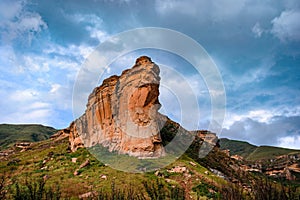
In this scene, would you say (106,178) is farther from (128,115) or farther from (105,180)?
(128,115)

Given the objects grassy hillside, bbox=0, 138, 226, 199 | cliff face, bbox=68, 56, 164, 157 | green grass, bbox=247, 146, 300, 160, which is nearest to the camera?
grassy hillside, bbox=0, 138, 226, 199

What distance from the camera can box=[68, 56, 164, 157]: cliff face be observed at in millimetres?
51469

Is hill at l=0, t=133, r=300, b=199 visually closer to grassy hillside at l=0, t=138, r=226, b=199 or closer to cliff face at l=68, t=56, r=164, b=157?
grassy hillside at l=0, t=138, r=226, b=199

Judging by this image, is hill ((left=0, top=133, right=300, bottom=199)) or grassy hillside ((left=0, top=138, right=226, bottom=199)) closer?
hill ((left=0, top=133, right=300, bottom=199))

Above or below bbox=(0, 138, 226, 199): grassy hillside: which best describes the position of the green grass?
above

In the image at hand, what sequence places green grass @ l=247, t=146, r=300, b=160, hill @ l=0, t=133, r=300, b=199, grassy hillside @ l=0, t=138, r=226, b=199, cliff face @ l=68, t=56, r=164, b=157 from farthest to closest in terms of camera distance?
green grass @ l=247, t=146, r=300, b=160 → cliff face @ l=68, t=56, r=164, b=157 → grassy hillside @ l=0, t=138, r=226, b=199 → hill @ l=0, t=133, r=300, b=199

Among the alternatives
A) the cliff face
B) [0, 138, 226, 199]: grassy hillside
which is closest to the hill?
[0, 138, 226, 199]: grassy hillside

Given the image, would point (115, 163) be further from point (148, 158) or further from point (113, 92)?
point (113, 92)

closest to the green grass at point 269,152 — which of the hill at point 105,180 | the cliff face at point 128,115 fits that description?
the cliff face at point 128,115

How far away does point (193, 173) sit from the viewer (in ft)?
143

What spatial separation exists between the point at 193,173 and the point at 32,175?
24919mm

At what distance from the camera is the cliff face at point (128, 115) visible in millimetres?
51469

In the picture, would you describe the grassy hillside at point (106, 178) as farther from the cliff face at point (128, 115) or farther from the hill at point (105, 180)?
the cliff face at point (128, 115)

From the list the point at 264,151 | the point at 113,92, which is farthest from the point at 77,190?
the point at 264,151
